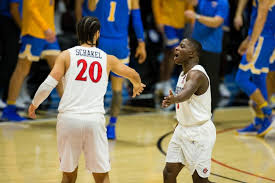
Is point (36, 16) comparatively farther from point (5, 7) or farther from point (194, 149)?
point (194, 149)

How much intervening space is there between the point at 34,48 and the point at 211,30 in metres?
2.45

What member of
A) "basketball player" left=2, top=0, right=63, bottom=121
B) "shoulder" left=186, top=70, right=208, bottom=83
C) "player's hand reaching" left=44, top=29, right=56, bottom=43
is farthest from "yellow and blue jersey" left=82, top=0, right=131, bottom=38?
"shoulder" left=186, top=70, right=208, bottom=83

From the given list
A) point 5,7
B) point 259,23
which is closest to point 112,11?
point 259,23

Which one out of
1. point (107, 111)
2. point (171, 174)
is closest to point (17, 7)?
point (107, 111)

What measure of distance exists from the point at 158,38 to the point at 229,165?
20.9 feet

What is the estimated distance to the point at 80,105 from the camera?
409 centimetres

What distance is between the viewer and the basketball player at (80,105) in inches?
160

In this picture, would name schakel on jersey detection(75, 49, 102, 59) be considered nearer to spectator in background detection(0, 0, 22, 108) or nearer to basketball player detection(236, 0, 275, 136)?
basketball player detection(236, 0, 275, 136)

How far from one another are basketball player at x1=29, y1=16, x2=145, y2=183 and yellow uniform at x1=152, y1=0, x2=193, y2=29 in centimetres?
614

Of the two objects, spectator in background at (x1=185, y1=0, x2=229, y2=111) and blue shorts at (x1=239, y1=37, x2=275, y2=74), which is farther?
spectator in background at (x1=185, y1=0, x2=229, y2=111)

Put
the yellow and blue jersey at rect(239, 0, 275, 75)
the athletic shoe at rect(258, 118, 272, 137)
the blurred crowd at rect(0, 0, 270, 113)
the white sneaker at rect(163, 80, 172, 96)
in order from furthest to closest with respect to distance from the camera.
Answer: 1. the white sneaker at rect(163, 80, 172, 96)
2. the blurred crowd at rect(0, 0, 270, 113)
3. the athletic shoe at rect(258, 118, 272, 137)
4. the yellow and blue jersey at rect(239, 0, 275, 75)

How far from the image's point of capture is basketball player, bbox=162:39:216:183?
14.4 feet

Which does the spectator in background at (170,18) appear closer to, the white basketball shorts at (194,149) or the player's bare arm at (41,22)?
the player's bare arm at (41,22)

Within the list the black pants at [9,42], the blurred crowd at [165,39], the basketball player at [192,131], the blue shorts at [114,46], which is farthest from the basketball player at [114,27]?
the basketball player at [192,131]
